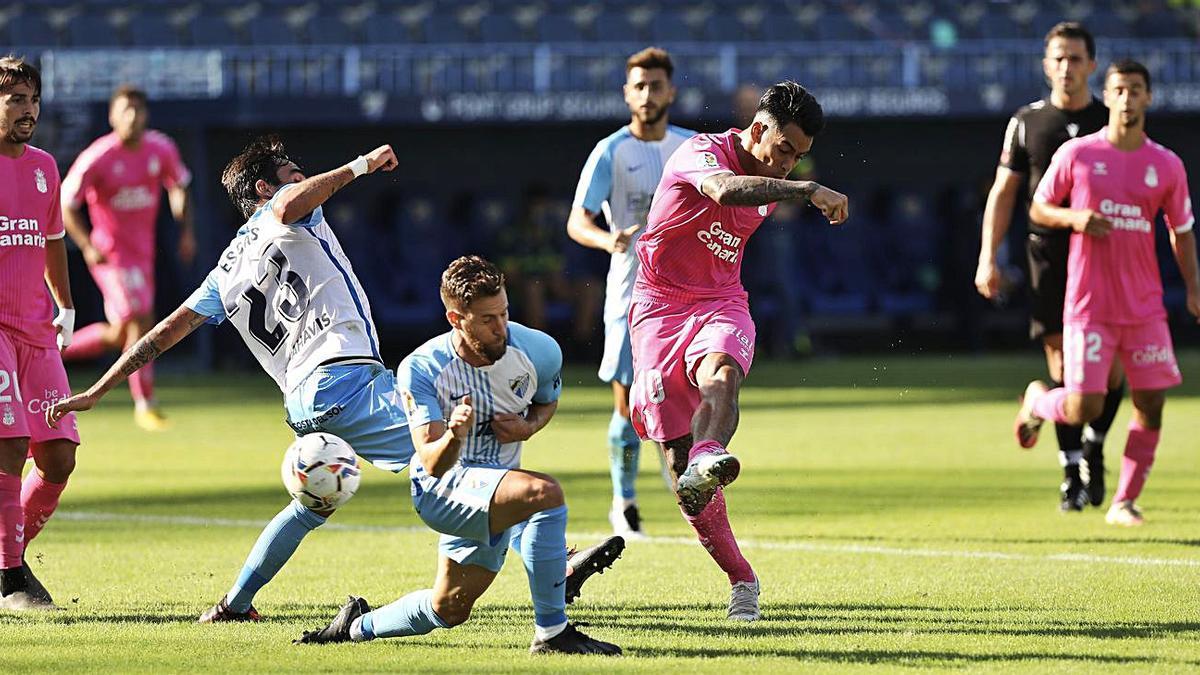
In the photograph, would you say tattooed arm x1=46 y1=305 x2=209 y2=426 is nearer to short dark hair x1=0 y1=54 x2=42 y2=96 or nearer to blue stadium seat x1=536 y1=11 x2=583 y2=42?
short dark hair x1=0 y1=54 x2=42 y2=96

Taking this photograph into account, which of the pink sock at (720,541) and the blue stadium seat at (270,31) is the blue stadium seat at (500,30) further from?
the pink sock at (720,541)

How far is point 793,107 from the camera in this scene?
6305 millimetres

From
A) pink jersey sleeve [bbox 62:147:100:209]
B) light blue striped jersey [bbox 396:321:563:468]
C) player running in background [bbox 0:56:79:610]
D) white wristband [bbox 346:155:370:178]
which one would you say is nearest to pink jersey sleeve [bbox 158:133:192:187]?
pink jersey sleeve [bbox 62:147:100:209]

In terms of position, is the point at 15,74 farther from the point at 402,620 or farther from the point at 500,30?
the point at 500,30

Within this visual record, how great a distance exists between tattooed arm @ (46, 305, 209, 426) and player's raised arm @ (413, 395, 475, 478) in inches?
47.7

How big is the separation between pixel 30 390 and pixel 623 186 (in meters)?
3.31

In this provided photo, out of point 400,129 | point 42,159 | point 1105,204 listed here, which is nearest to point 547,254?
point 400,129

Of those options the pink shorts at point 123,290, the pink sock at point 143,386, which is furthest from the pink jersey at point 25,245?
the pink sock at point 143,386

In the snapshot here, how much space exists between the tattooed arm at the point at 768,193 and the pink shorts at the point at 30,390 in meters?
2.66

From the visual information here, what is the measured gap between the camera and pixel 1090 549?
331 inches

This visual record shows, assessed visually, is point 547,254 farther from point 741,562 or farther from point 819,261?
point 741,562

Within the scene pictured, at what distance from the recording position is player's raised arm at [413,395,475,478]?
5305mm

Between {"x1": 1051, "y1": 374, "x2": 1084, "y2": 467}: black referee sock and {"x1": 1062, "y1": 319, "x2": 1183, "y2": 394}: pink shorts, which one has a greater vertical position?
{"x1": 1062, "y1": 319, "x2": 1183, "y2": 394}: pink shorts

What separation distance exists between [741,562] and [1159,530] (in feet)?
10.7
